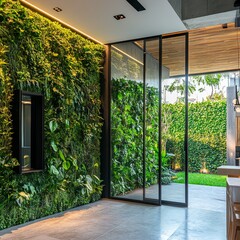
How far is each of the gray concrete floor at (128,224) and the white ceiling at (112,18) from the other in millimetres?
3456

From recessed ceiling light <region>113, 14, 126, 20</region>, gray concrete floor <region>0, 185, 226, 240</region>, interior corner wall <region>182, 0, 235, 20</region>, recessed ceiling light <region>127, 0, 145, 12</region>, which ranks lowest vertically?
gray concrete floor <region>0, 185, 226, 240</region>

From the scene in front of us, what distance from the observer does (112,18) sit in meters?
4.63

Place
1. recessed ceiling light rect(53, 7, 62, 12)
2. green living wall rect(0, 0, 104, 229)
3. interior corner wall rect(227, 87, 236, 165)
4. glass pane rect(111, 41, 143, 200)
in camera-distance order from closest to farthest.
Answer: green living wall rect(0, 0, 104, 229) → recessed ceiling light rect(53, 7, 62, 12) → glass pane rect(111, 41, 143, 200) → interior corner wall rect(227, 87, 236, 165)

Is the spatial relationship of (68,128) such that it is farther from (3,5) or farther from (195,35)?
(195,35)

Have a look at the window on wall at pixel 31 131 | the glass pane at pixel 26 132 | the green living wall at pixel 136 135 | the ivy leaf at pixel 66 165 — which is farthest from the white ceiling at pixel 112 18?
the ivy leaf at pixel 66 165

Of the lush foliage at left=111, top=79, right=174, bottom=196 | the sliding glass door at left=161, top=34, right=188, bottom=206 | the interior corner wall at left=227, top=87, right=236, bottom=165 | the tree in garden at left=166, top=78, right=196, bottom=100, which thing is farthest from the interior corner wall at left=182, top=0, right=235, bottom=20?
the interior corner wall at left=227, top=87, right=236, bottom=165

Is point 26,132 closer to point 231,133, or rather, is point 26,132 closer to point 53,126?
point 53,126

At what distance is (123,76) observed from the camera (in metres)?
6.04

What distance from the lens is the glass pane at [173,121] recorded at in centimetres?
543

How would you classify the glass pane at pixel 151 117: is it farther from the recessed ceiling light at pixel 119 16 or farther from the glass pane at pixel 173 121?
the recessed ceiling light at pixel 119 16

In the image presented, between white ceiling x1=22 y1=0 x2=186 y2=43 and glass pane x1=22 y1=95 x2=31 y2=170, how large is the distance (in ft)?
5.27

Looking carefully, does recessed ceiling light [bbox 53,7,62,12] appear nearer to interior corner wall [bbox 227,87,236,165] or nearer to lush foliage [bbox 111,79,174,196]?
lush foliage [bbox 111,79,174,196]

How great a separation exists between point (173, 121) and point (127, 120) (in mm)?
1049

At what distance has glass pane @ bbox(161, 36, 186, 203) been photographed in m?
5.43
